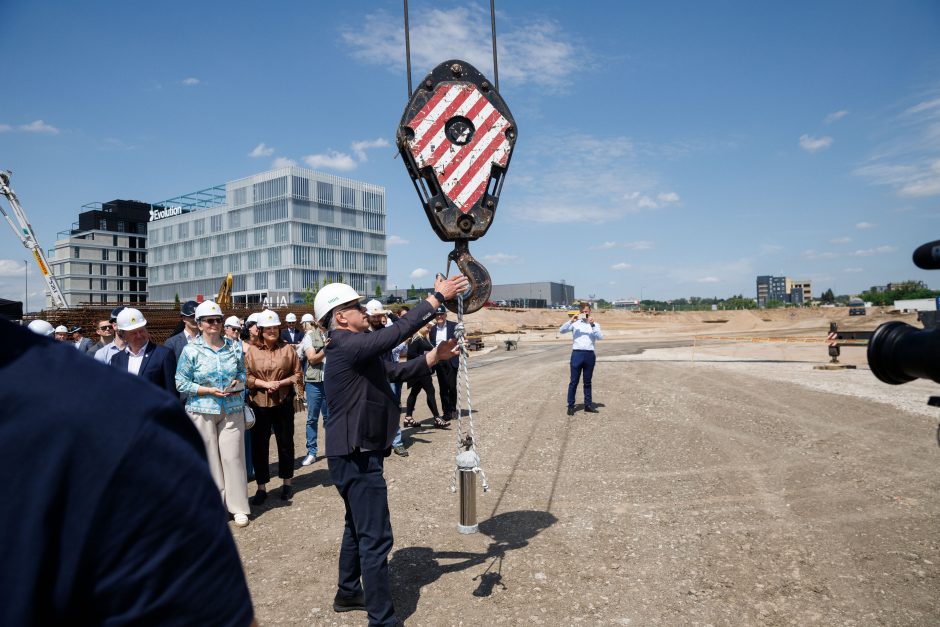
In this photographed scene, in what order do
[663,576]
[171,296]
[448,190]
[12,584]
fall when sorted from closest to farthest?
[12,584] < [448,190] < [663,576] < [171,296]

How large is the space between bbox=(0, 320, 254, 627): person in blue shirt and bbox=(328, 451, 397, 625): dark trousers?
3158 millimetres

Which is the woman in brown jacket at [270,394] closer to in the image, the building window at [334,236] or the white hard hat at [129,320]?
the white hard hat at [129,320]

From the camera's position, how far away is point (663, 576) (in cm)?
454

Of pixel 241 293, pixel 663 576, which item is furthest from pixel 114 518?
pixel 241 293

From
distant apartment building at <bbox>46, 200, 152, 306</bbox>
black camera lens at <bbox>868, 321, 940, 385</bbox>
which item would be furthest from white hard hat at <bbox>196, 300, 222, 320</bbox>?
distant apartment building at <bbox>46, 200, 152, 306</bbox>

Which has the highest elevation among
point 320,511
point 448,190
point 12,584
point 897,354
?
point 448,190

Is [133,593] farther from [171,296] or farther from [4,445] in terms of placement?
[171,296]

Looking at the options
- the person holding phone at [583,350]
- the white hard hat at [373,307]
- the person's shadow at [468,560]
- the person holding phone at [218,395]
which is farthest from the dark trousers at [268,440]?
the person holding phone at [583,350]

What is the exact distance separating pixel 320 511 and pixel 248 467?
1.81 m

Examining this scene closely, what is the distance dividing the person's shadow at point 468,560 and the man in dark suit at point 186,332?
3458 mm

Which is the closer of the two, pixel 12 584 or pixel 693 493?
pixel 12 584

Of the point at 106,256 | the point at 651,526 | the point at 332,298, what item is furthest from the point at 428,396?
the point at 106,256

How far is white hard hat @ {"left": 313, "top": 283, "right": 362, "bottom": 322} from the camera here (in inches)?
161

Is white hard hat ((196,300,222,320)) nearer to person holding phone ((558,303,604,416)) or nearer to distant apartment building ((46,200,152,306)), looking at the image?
person holding phone ((558,303,604,416))
